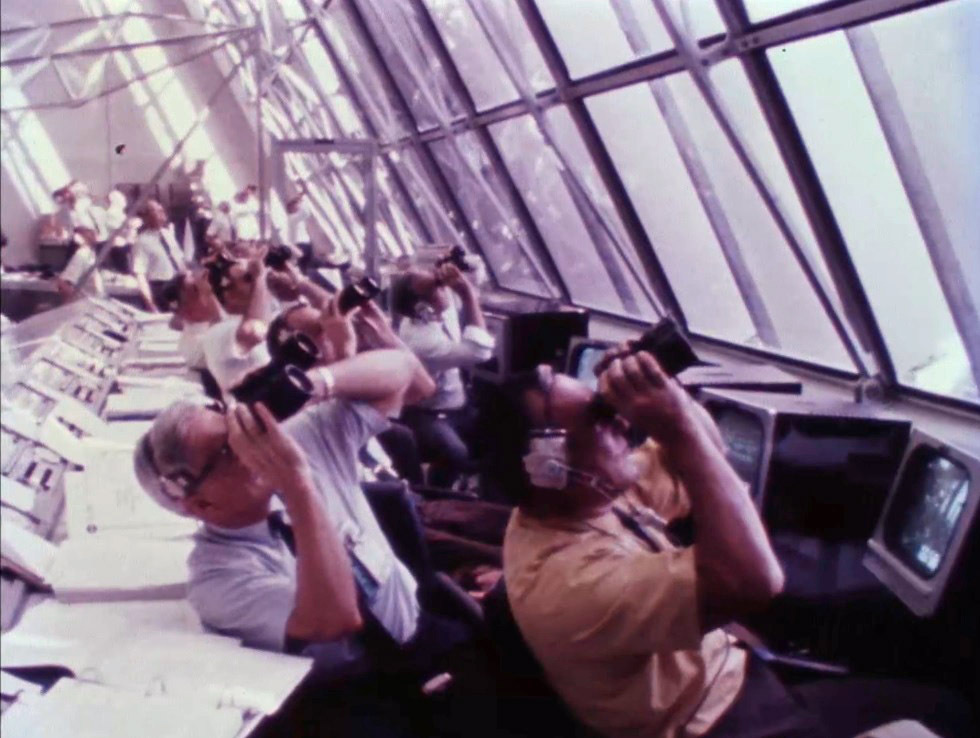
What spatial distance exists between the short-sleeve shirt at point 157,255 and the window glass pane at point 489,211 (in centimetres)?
87

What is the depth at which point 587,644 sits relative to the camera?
3.88 feet

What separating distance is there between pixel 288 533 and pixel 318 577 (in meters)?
0.08

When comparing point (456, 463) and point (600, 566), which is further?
point (456, 463)

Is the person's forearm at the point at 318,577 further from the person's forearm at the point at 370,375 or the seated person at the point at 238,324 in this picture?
the person's forearm at the point at 370,375

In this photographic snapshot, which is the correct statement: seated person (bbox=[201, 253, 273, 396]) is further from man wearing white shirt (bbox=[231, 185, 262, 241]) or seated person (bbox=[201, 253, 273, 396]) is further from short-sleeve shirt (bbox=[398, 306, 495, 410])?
short-sleeve shirt (bbox=[398, 306, 495, 410])

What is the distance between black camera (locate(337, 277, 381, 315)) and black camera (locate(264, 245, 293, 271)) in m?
0.13

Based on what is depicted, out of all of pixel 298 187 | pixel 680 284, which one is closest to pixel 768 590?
pixel 298 187

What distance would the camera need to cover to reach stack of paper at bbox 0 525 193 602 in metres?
0.66

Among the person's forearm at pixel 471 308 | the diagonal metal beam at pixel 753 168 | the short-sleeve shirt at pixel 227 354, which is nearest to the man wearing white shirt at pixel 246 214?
the short-sleeve shirt at pixel 227 354

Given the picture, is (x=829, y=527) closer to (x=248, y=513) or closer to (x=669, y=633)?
(x=669, y=633)

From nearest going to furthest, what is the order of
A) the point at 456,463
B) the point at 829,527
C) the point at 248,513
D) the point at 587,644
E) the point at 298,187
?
1. the point at 298,187
2. the point at 248,513
3. the point at 587,644
4. the point at 829,527
5. the point at 456,463

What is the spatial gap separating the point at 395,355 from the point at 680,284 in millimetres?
2093

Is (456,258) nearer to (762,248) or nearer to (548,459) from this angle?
(548,459)

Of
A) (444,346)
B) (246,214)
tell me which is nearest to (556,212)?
(444,346)
